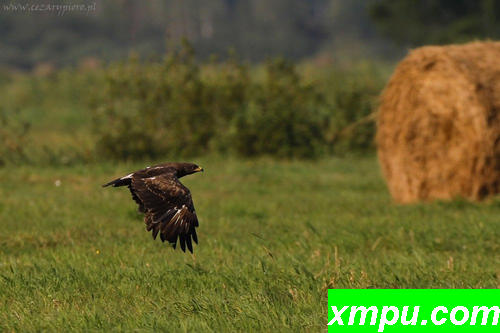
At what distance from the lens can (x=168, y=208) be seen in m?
6.72

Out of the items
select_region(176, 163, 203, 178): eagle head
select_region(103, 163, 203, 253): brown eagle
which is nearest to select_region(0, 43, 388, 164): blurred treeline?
select_region(176, 163, 203, 178): eagle head

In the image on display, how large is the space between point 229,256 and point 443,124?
5824 mm

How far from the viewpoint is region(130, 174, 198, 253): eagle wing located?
6562 mm

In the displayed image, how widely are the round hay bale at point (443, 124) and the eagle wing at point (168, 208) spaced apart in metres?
5.93

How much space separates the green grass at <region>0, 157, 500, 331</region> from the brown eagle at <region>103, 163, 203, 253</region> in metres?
0.43

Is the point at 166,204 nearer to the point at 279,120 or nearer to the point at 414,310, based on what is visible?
the point at 414,310

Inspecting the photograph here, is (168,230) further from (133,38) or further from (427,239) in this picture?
(133,38)

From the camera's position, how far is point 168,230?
259 inches

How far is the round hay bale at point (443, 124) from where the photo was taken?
11609mm

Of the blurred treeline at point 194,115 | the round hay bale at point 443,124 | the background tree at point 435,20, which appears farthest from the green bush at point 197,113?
the background tree at point 435,20

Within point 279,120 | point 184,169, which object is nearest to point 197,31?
point 279,120

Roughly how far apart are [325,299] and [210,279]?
Result: 1074mm

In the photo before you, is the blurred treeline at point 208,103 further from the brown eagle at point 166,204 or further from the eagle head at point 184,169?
the brown eagle at point 166,204

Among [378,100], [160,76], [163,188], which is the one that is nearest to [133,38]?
[160,76]
